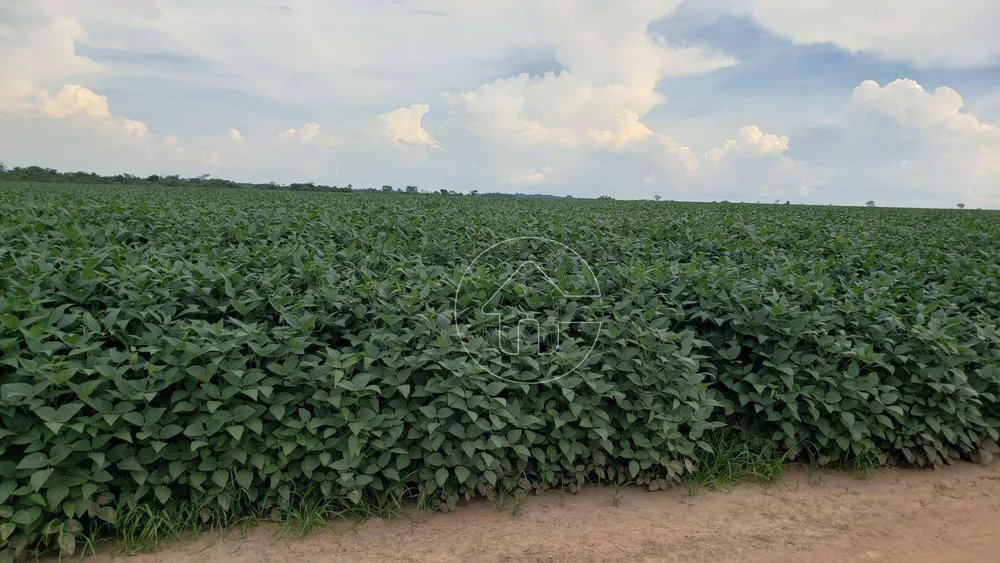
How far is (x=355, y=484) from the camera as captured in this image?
3.10 meters

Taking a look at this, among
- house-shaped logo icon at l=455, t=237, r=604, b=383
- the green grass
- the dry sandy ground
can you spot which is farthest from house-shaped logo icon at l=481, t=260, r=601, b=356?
the green grass

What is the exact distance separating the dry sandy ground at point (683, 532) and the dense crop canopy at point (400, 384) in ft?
0.58

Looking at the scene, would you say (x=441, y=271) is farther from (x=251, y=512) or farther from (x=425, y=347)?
(x=251, y=512)

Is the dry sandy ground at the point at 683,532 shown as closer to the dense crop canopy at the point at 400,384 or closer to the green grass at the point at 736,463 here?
the green grass at the point at 736,463

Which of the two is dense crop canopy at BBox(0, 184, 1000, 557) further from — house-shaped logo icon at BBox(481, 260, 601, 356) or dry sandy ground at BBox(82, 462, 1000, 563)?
dry sandy ground at BBox(82, 462, 1000, 563)

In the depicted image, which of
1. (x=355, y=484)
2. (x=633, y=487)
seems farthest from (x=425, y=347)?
(x=633, y=487)

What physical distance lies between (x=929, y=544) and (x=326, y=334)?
350 cm

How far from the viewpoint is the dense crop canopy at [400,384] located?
2902 millimetres

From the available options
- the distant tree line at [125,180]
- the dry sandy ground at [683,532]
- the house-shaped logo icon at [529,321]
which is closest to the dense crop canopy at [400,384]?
the house-shaped logo icon at [529,321]

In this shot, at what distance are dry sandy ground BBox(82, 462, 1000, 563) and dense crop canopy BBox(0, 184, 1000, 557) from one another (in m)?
0.18

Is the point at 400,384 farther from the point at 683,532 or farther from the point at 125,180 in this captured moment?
the point at 125,180

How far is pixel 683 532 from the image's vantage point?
3191mm

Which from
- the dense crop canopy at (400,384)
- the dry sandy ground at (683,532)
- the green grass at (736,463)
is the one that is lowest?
the dry sandy ground at (683,532)

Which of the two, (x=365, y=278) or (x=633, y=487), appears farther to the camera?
(x=365, y=278)
